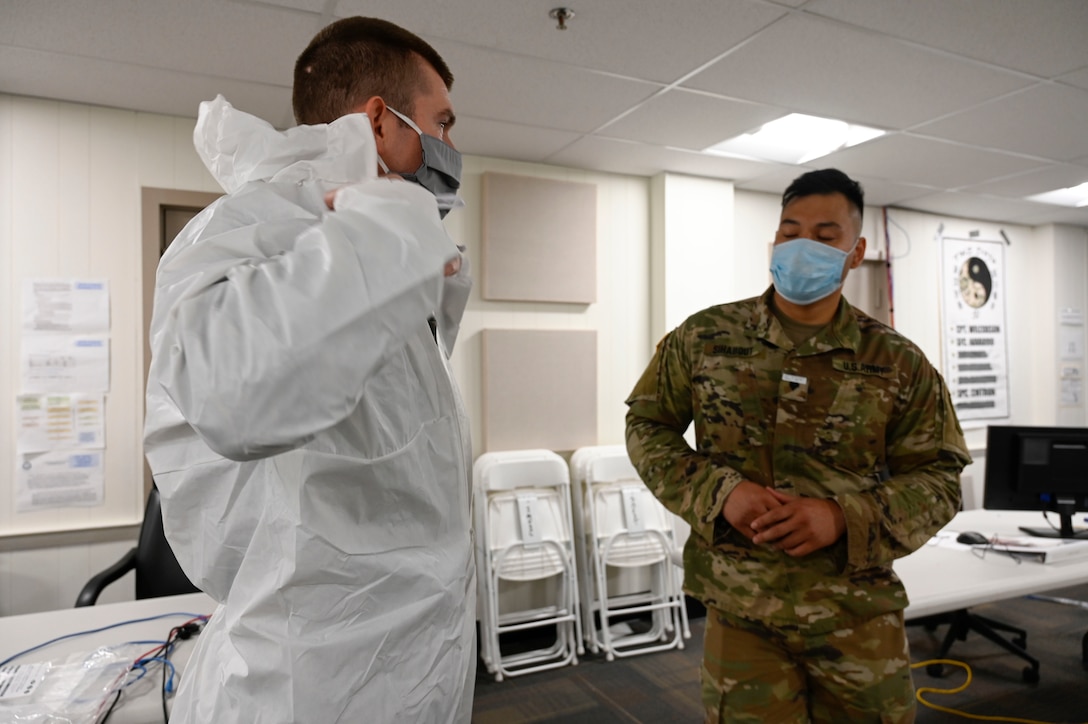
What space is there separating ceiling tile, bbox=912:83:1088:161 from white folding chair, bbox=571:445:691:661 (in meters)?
2.33

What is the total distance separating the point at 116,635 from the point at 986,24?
10.6 ft

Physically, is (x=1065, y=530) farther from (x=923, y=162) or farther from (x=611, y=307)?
(x=611, y=307)

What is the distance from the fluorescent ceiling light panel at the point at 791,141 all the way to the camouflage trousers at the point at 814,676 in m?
2.73

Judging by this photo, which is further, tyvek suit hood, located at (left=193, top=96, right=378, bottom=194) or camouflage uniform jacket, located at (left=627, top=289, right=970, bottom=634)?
camouflage uniform jacket, located at (left=627, top=289, right=970, bottom=634)

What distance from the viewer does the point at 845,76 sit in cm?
271

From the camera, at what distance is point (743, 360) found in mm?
1696

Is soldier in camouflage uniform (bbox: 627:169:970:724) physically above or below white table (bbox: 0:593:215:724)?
above

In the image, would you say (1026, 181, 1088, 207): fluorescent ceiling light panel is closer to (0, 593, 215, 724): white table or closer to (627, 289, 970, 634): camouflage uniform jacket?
(627, 289, 970, 634): camouflage uniform jacket

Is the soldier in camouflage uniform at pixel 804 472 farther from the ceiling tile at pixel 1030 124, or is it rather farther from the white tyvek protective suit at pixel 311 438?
the ceiling tile at pixel 1030 124

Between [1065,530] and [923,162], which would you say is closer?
[1065,530]

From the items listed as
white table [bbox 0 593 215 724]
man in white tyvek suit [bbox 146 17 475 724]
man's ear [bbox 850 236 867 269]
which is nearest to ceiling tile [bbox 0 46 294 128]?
white table [bbox 0 593 215 724]

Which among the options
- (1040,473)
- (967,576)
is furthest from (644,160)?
(967,576)

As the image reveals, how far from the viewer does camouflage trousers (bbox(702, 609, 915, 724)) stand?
146 cm

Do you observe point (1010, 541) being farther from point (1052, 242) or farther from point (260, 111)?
point (1052, 242)
